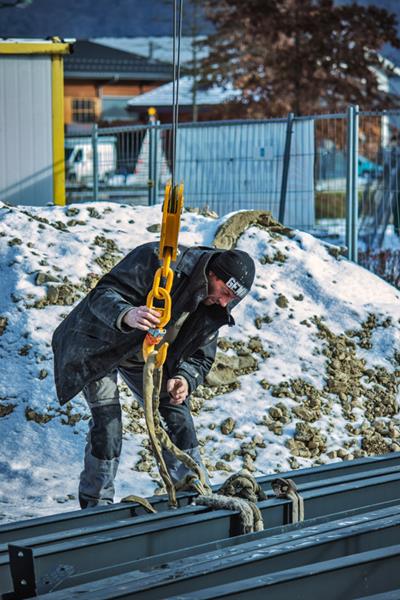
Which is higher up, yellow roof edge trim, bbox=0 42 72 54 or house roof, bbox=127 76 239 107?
house roof, bbox=127 76 239 107

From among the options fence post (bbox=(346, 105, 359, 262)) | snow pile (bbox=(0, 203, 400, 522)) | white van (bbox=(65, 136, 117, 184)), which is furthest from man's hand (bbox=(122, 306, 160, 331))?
white van (bbox=(65, 136, 117, 184))

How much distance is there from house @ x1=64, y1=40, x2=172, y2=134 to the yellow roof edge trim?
32171 mm

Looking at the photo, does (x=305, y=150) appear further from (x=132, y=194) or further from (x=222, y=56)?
(x=222, y=56)

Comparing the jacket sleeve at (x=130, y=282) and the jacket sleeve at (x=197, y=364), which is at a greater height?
the jacket sleeve at (x=130, y=282)

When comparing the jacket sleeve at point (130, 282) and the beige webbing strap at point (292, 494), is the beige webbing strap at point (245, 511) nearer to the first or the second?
the beige webbing strap at point (292, 494)

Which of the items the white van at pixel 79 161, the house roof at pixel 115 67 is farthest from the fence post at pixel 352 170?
the house roof at pixel 115 67

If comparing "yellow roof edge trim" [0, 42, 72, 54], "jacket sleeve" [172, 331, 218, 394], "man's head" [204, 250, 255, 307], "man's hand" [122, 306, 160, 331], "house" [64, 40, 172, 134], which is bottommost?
"jacket sleeve" [172, 331, 218, 394]

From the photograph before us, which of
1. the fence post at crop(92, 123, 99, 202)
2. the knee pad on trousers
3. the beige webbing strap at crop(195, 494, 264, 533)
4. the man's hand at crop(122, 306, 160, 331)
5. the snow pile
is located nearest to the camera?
the beige webbing strap at crop(195, 494, 264, 533)

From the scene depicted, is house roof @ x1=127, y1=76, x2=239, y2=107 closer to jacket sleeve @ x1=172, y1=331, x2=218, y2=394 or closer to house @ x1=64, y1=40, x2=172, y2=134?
house @ x1=64, y1=40, x2=172, y2=134

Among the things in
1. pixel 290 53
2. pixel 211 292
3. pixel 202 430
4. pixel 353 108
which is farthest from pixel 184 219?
pixel 290 53

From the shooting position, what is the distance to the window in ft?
157

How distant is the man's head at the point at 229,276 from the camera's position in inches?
189

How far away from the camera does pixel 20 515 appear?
20.7 ft

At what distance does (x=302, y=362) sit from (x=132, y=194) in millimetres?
7293
